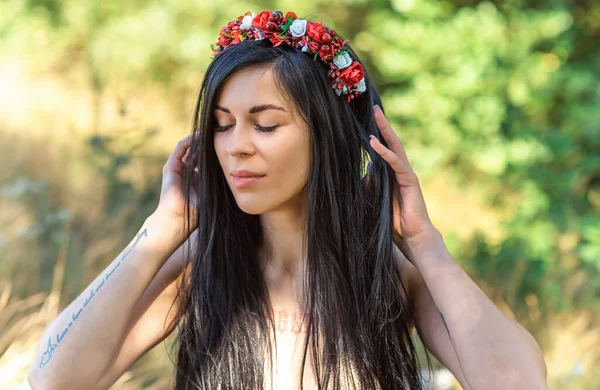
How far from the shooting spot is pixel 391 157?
204cm

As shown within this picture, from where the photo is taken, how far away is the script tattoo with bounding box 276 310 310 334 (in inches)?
85.4

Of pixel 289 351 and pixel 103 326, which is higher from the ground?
pixel 103 326

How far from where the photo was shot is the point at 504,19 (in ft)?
17.7

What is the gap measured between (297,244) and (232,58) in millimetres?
592

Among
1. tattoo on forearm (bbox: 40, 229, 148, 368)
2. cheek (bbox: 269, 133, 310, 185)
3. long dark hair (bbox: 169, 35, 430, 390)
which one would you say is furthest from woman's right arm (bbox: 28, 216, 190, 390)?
cheek (bbox: 269, 133, 310, 185)

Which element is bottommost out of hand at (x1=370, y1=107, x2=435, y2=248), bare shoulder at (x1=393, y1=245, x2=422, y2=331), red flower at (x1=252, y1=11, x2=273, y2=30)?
bare shoulder at (x1=393, y1=245, x2=422, y2=331)

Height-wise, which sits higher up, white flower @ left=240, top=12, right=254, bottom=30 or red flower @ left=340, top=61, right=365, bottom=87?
white flower @ left=240, top=12, right=254, bottom=30

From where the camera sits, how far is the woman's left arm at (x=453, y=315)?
1.90 m

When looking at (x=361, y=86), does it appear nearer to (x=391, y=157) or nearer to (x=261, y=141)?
(x=391, y=157)

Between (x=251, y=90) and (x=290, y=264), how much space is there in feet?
1.89

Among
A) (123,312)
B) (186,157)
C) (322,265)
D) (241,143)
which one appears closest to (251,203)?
(241,143)

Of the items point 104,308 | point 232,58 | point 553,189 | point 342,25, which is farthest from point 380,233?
point 342,25

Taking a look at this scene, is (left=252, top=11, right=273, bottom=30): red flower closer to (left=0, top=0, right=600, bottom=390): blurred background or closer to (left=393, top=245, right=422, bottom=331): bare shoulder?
(left=393, top=245, right=422, bottom=331): bare shoulder

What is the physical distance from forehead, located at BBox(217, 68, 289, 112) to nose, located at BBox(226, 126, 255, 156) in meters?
0.07
